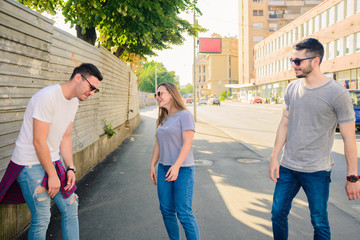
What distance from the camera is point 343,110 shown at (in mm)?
2637

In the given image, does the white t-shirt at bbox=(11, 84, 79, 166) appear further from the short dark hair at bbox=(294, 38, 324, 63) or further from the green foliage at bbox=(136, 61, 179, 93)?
the green foliage at bbox=(136, 61, 179, 93)

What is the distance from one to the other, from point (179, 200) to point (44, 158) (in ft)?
4.22

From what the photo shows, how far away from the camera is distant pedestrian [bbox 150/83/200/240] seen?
9.77ft

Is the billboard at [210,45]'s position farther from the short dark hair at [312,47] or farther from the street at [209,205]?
the short dark hair at [312,47]

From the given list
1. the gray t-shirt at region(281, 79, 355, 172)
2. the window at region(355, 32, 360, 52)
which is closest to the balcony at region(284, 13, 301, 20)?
the window at region(355, 32, 360, 52)

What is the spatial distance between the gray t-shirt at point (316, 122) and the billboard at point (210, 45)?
34.1 metres

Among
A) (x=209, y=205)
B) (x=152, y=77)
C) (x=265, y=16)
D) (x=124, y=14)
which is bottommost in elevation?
(x=209, y=205)

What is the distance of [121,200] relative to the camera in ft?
16.6

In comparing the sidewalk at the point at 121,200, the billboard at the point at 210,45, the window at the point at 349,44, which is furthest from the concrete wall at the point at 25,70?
the window at the point at 349,44

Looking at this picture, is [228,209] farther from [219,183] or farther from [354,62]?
[354,62]

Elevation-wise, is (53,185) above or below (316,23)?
below

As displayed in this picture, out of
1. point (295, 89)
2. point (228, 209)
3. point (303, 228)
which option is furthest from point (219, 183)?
point (295, 89)

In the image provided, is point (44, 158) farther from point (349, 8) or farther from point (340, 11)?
point (340, 11)

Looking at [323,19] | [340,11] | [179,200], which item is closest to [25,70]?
[179,200]
